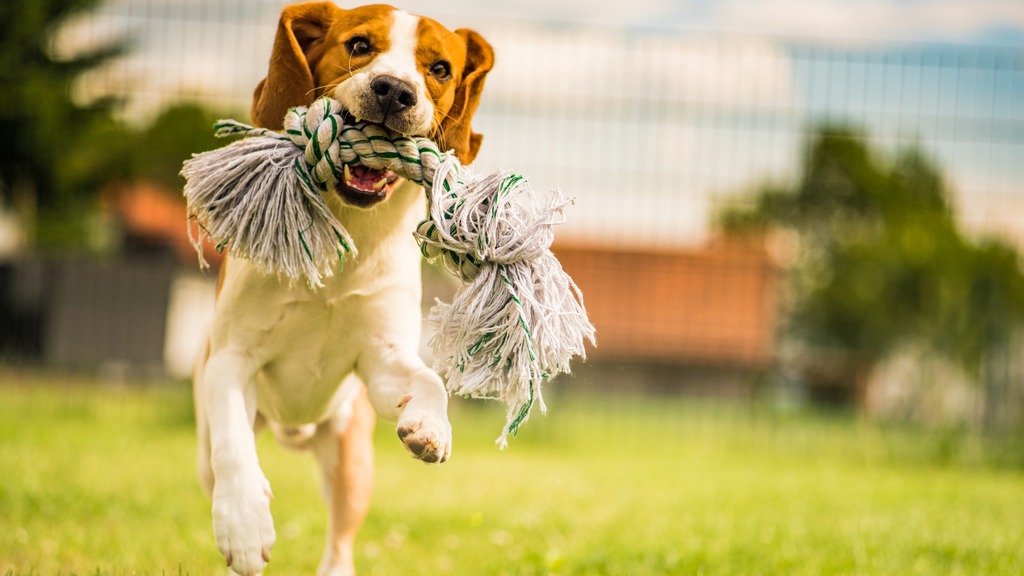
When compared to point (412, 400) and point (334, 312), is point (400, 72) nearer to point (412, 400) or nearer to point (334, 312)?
point (334, 312)

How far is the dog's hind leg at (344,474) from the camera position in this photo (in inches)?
117

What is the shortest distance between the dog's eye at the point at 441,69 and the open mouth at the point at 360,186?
0.30 meters

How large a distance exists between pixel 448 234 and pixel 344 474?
53.7 inches

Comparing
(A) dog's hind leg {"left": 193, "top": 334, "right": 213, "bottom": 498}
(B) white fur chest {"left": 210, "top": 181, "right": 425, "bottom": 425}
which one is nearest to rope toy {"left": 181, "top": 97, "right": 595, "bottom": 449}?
(B) white fur chest {"left": 210, "top": 181, "right": 425, "bottom": 425}

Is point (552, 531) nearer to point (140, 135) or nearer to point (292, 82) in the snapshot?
point (292, 82)

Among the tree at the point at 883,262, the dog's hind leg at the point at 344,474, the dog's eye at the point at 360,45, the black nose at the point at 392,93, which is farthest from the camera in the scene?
the tree at the point at 883,262

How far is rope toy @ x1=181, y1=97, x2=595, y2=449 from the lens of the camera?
1.96m

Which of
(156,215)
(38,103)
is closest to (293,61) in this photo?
(156,215)

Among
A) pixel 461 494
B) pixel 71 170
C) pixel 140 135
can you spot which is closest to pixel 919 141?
pixel 461 494

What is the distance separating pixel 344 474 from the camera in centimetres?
300

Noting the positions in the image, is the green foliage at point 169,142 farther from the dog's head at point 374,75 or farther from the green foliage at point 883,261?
the dog's head at point 374,75

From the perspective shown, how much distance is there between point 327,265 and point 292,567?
1543 mm

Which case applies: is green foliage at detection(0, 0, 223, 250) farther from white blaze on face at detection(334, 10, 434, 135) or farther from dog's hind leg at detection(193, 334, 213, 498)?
white blaze on face at detection(334, 10, 434, 135)

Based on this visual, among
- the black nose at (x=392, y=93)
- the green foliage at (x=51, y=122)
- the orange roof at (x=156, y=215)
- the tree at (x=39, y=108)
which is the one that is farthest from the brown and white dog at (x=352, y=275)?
the tree at (x=39, y=108)
